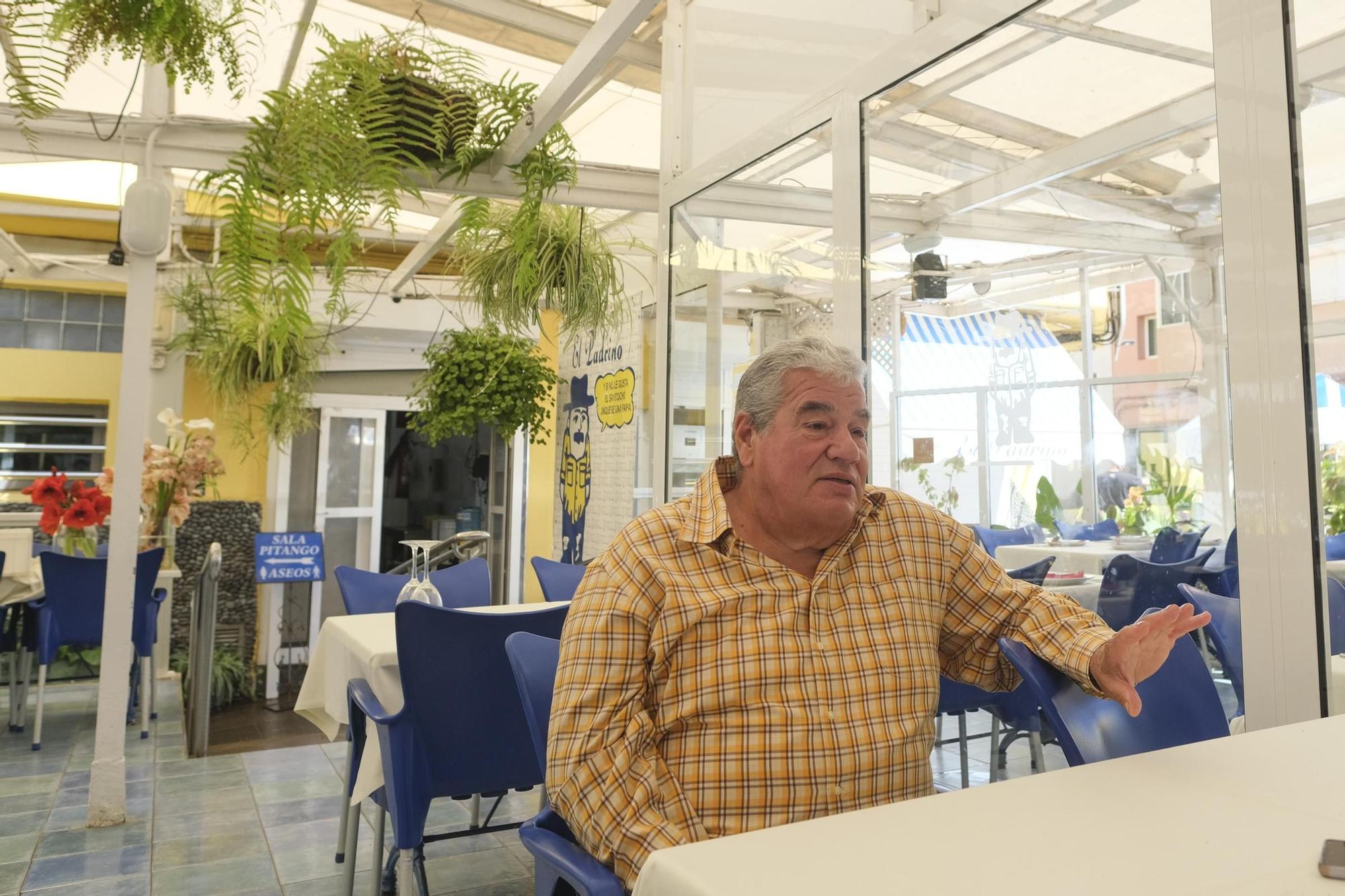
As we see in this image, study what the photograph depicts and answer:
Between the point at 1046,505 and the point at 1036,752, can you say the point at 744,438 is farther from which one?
the point at 1036,752

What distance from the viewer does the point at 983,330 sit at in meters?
2.39

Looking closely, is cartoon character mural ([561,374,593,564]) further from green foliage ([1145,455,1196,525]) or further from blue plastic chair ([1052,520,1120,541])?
green foliage ([1145,455,1196,525])

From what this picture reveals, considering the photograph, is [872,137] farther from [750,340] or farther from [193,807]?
[193,807]

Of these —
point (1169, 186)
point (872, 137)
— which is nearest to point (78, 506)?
point (872, 137)

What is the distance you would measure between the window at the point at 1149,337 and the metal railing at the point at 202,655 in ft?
14.4

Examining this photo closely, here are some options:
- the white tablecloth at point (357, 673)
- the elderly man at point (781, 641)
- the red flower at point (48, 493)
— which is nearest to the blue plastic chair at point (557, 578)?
the white tablecloth at point (357, 673)

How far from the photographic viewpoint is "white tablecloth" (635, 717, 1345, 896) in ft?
2.69

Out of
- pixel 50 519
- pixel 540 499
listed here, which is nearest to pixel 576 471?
pixel 540 499

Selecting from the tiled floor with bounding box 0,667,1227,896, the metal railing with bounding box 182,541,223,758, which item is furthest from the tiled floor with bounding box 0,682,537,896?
the metal railing with bounding box 182,541,223,758

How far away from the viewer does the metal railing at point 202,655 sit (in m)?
4.77

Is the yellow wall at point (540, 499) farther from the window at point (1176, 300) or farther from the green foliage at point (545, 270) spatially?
the window at point (1176, 300)

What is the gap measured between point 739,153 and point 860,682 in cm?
254

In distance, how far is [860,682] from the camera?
1.49 meters

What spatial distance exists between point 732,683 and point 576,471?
6375mm
